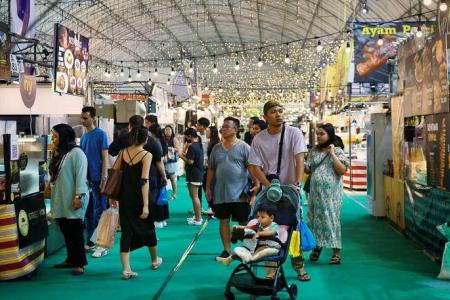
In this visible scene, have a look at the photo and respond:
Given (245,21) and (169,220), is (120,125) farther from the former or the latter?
(245,21)

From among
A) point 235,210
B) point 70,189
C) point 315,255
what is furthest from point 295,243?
point 70,189

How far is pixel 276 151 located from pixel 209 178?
1.26m

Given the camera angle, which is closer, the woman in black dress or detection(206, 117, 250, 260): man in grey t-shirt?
the woman in black dress

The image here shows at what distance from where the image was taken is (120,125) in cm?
1298

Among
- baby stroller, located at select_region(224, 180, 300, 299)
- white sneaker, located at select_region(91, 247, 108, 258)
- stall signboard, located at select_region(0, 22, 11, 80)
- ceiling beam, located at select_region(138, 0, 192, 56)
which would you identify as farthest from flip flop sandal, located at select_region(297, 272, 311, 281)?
ceiling beam, located at select_region(138, 0, 192, 56)

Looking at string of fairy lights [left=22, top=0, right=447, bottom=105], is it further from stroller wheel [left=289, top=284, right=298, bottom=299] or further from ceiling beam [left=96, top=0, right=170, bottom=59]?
stroller wheel [left=289, top=284, right=298, bottom=299]

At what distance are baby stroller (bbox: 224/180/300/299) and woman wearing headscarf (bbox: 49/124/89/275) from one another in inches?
68.5

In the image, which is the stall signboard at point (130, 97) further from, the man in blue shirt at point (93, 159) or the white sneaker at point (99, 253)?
the white sneaker at point (99, 253)

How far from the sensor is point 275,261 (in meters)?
4.35

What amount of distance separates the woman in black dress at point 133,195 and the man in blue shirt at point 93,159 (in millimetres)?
1289

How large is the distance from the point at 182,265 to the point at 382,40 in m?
9.55

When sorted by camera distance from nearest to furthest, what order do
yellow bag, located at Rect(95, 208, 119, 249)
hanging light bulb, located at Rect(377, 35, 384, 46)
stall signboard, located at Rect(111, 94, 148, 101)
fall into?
1. yellow bag, located at Rect(95, 208, 119, 249)
2. hanging light bulb, located at Rect(377, 35, 384, 46)
3. stall signboard, located at Rect(111, 94, 148, 101)

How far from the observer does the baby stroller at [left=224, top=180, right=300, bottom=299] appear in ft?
14.2

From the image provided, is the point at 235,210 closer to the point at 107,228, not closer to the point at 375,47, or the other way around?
the point at 107,228
